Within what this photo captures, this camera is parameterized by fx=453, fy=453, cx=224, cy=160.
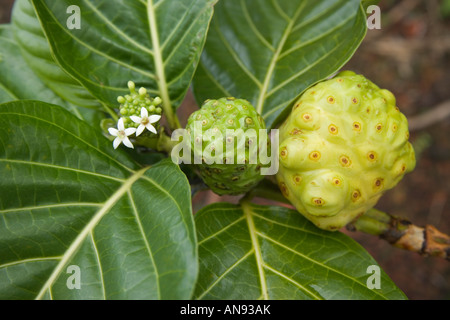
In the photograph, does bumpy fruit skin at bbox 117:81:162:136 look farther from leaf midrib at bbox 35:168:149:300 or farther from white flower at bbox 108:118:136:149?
leaf midrib at bbox 35:168:149:300

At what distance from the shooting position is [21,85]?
4.85 ft

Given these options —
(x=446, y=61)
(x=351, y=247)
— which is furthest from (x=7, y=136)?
(x=446, y=61)

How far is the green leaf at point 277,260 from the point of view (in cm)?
115

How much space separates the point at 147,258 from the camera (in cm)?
106

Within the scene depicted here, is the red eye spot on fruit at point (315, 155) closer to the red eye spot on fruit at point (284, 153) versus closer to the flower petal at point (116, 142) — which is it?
the red eye spot on fruit at point (284, 153)

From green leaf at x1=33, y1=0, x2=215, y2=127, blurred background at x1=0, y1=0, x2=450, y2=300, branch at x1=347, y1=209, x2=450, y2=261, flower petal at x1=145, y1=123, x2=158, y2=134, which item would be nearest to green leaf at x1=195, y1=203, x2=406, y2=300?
branch at x1=347, y1=209, x2=450, y2=261

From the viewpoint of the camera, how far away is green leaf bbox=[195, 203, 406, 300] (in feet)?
3.77

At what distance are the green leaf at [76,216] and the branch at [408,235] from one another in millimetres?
634

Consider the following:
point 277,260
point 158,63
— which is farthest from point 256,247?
point 158,63

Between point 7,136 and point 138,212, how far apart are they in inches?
14.9

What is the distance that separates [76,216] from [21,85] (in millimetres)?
577

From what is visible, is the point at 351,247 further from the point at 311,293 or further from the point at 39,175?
the point at 39,175

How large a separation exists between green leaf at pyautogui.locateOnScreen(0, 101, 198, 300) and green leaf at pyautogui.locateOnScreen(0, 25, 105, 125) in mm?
227

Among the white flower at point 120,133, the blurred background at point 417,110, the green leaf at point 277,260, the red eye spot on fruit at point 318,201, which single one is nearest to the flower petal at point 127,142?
the white flower at point 120,133
